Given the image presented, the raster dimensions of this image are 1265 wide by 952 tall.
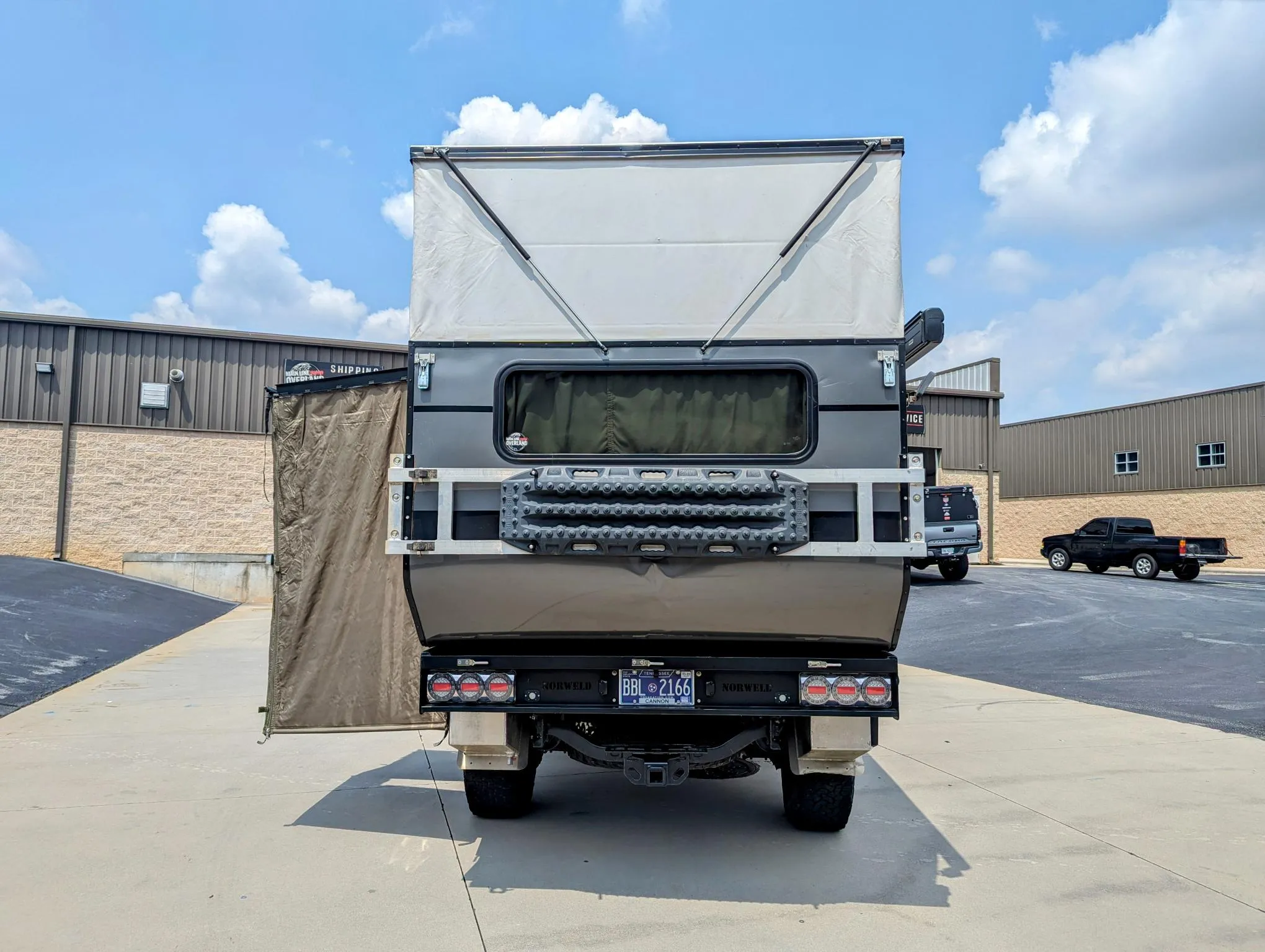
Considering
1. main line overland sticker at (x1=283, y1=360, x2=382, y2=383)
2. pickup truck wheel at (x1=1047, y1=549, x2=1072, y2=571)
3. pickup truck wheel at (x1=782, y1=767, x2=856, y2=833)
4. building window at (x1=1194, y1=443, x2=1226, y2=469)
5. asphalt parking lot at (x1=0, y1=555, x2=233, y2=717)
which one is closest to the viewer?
pickup truck wheel at (x1=782, y1=767, x2=856, y2=833)

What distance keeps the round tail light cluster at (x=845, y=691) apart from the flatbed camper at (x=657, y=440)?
10 mm

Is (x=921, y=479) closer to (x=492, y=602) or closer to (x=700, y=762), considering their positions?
(x=700, y=762)

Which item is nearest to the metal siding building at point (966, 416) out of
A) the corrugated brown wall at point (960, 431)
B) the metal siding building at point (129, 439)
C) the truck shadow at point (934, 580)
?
the corrugated brown wall at point (960, 431)

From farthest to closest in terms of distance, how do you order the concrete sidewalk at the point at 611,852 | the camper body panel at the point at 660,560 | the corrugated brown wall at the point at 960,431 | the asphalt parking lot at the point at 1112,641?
1. the corrugated brown wall at the point at 960,431
2. the asphalt parking lot at the point at 1112,641
3. the camper body panel at the point at 660,560
4. the concrete sidewalk at the point at 611,852

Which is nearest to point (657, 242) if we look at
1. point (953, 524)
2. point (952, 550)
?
point (952, 550)

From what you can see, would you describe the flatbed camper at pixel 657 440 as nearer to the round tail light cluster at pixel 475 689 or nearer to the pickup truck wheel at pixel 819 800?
the round tail light cluster at pixel 475 689

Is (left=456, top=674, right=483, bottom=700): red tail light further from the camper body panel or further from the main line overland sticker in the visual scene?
the main line overland sticker

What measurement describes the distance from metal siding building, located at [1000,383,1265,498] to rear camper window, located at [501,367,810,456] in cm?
3302

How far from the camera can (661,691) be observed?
404 cm

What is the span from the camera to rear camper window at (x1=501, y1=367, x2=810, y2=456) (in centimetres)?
407

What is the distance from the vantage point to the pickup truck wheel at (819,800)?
462 cm

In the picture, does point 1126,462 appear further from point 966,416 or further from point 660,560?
point 660,560

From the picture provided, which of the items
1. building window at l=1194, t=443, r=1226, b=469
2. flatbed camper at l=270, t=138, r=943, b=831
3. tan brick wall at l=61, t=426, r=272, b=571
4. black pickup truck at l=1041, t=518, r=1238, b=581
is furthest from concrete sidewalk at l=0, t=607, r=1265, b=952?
building window at l=1194, t=443, r=1226, b=469

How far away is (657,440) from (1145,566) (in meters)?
22.5
